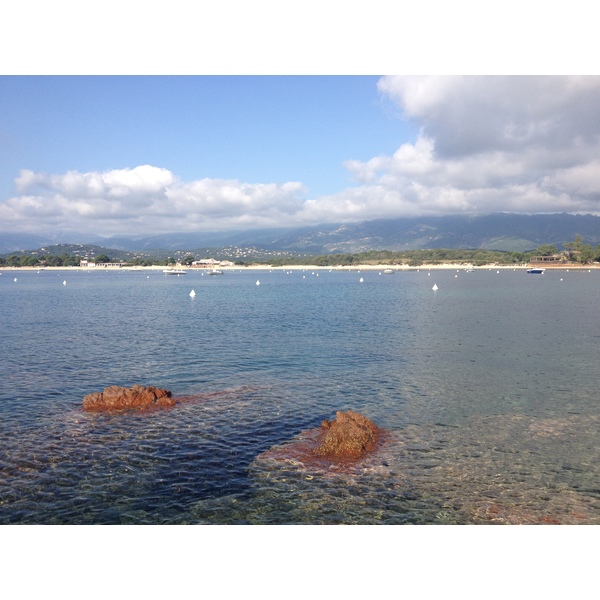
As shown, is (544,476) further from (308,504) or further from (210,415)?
(210,415)

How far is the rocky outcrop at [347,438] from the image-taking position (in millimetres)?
16734

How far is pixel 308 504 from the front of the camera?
518 inches

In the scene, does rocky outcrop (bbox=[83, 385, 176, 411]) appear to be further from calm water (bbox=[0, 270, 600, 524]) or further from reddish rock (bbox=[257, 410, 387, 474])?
reddish rock (bbox=[257, 410, 387, 474])

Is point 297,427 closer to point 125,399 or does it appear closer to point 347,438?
point 347,438

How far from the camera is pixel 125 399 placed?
22.4 meters

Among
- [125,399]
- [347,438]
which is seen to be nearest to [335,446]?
[347,438]

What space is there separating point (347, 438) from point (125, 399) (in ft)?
37.5

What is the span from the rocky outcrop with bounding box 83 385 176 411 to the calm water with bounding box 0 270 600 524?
2.39 feet

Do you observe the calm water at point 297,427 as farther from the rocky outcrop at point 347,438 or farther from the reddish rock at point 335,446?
the rocky outcrop at point 347,438

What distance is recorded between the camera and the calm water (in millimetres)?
13133

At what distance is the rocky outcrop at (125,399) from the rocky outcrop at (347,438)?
8878mm

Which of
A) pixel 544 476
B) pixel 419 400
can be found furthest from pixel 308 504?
pixel 419 400

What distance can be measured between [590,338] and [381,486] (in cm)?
3589

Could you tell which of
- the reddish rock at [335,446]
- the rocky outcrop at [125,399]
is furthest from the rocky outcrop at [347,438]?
the rocky outcrop at [125,399]
